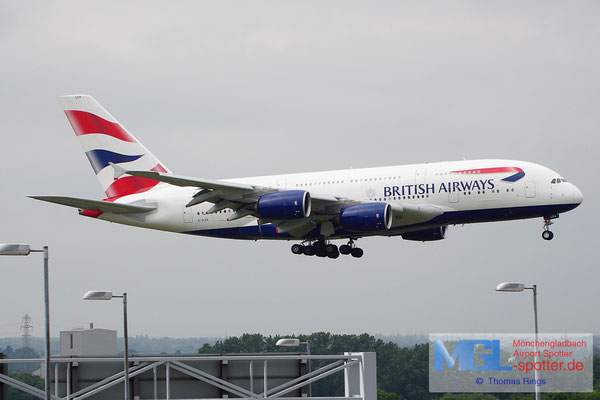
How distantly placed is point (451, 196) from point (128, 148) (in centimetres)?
2508

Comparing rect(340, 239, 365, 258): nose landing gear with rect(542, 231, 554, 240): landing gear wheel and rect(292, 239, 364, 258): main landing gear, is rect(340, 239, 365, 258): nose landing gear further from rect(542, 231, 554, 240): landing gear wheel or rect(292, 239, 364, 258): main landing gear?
rect(542, 231, 554, 240): landing gear wheel

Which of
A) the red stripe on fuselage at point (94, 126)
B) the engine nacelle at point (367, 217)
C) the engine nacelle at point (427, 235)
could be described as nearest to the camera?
the engine nacelle at point (367, 217)

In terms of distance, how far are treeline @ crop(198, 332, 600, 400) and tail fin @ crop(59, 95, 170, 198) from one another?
6568 cm

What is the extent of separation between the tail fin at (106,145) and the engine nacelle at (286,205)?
15.1 meters

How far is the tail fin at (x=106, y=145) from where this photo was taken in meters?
70.6

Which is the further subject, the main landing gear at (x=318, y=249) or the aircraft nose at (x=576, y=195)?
the main landing gear at (x=318, y=249)

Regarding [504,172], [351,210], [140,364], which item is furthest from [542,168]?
[140,364]

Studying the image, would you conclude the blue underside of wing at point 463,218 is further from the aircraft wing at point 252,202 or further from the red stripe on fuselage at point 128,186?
the red stripe on fuselage at point 128,186

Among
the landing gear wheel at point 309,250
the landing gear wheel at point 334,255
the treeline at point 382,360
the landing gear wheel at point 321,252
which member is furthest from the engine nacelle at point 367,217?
the treeline at point 382,360

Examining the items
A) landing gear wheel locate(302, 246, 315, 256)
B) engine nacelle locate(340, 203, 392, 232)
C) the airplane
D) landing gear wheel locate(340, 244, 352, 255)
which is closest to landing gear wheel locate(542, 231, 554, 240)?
the airplane

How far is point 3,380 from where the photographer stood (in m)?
40.9

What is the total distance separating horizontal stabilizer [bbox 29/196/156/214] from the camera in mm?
60356

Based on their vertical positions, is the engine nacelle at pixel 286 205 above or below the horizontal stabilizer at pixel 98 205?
below

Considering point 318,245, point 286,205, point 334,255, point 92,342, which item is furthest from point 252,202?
point 92,342
